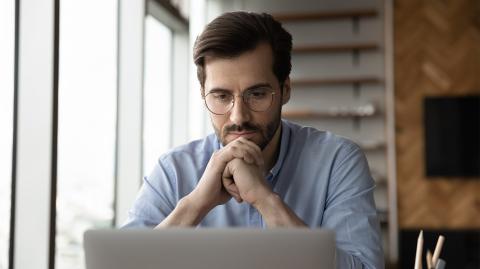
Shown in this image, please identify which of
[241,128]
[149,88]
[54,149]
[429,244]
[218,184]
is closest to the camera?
[218,184]

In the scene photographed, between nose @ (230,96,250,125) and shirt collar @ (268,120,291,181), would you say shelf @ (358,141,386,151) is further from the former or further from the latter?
nose @ (230,96,250,125)

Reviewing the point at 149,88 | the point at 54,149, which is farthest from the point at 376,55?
the point at 54,149

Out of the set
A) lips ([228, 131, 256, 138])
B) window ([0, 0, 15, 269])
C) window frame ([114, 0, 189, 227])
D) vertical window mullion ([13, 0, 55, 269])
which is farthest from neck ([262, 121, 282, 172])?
window frame ([114, 0, 189, 227])

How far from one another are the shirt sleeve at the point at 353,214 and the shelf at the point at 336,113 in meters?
3.77

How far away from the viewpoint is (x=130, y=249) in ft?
2.88

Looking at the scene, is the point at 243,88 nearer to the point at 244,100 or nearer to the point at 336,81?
the point at 244,100

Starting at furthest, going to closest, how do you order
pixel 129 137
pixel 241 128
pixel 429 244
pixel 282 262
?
pixel 429 244 → pixel 129 137 → pixel 241 128 → pixel 282 262

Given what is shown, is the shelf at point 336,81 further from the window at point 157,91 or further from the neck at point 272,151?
the neck at point 272,151

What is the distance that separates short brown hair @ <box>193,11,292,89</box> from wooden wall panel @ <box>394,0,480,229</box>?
386 centimetres

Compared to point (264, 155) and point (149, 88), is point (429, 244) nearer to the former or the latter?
point (149, 88)

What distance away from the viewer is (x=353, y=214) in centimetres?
151

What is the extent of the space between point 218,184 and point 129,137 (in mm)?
1921

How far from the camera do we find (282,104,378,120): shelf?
17.7 feet

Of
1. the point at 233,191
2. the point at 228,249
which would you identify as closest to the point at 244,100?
the point at 233,191
